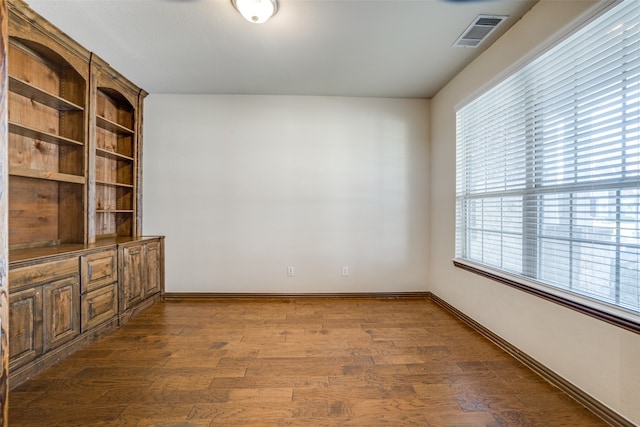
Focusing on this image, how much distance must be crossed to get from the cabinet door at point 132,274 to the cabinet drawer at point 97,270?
5.1 inches

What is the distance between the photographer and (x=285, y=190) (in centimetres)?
357

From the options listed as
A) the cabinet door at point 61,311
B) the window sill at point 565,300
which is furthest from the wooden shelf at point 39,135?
the window sill at point 565,300

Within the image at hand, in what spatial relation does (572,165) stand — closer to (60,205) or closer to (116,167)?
(60,205)

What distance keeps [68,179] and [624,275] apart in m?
4.07

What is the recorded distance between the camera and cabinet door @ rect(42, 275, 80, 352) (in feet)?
6.49

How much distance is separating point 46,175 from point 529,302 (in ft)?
13.0

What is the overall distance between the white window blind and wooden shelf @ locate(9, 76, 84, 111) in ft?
12.4

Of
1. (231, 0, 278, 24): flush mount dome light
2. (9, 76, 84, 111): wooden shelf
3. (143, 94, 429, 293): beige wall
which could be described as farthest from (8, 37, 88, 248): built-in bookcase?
(231, 0, 278, 24): flush mount dome light

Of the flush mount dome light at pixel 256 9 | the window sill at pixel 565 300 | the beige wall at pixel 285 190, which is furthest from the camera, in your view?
the beige wall at pixel 285 190

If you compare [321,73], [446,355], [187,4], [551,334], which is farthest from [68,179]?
[551,334]

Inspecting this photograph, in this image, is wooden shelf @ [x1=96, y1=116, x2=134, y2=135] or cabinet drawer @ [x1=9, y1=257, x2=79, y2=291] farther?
wooden shelf @ [x1=96, y1=116, x2=134, y2=135]

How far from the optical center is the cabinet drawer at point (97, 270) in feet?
7.48

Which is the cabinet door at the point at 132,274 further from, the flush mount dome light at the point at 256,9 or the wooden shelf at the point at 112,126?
the flush mount dome light at the point at 256,9

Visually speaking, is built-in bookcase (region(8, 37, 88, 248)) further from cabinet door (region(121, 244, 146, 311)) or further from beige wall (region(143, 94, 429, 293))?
beige wall (region(143, 94, 429, 293))
